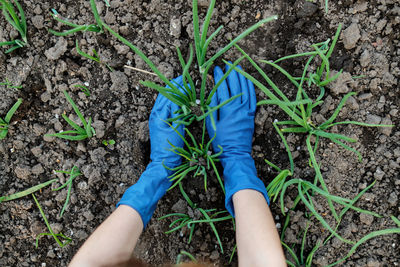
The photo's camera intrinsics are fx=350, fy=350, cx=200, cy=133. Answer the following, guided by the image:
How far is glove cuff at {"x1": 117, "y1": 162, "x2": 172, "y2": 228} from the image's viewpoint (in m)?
1.46

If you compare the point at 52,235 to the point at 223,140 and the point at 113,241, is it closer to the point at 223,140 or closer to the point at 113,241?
the point at 113,241

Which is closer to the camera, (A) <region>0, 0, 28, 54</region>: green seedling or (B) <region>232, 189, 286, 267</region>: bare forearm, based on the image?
(B) <region>232, 189, 286, 267</region>: bare forearm

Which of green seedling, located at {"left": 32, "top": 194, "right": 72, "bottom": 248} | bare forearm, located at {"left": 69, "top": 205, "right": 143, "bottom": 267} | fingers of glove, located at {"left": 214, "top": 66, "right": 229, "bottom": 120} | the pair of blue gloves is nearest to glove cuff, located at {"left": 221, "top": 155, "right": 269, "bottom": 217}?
the pair of blue gloves

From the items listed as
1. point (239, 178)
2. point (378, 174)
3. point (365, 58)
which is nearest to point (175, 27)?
point (239, 178)

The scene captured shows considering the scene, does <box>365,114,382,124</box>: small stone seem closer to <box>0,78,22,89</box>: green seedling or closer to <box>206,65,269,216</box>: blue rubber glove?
<box>206,65,269,216</box>: blue rubber glove

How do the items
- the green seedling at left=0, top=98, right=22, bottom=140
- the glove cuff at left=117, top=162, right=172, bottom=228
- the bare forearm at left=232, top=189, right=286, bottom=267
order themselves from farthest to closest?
the green seedling at left=0, top=98, right=22, bottom=140 → the glove cuff at left=117, top=162, right=172, bottom=228 → the bare forearm at left=232, top=189, right=286, bottom=267

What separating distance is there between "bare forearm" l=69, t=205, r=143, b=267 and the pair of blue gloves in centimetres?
7

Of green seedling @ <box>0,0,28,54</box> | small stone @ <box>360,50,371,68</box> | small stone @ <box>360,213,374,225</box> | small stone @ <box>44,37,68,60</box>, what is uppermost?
green seedling @ <box>0,0,28,54</box>

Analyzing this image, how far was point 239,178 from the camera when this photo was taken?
1469 millimetres

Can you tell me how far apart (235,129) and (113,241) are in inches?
27.3

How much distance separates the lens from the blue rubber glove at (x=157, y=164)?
1472 millimetres

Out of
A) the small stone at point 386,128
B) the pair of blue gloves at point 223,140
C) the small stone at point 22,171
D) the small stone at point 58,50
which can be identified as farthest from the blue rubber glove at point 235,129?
the small stone at point 22,171

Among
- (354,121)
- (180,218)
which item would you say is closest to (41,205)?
(180,218)

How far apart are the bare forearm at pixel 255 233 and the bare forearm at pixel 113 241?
42 centimetres
